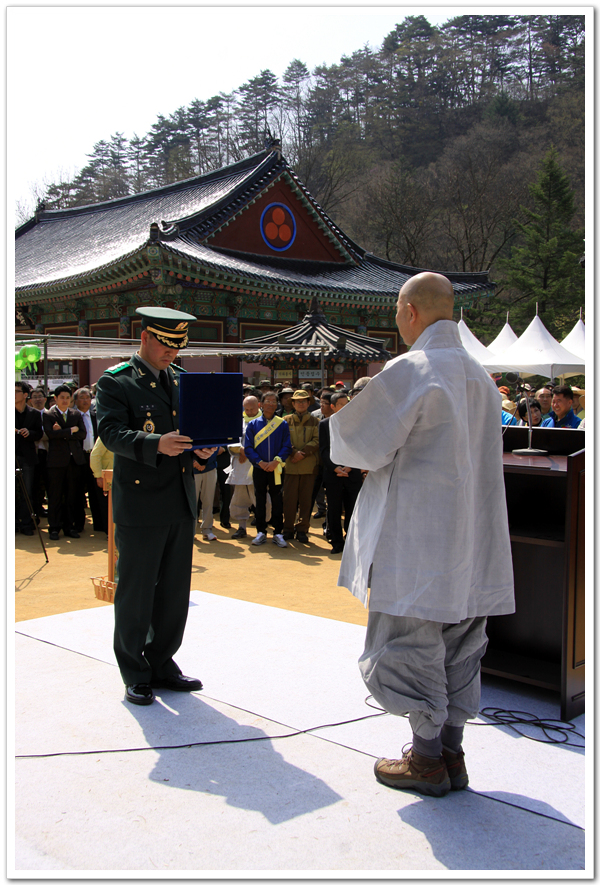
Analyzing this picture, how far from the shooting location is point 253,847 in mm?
1976

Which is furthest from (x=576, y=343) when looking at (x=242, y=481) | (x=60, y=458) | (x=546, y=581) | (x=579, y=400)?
(x=546, y=581)

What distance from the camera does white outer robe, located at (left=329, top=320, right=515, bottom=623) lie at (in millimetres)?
2191

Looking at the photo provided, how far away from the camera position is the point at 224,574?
6.34 m

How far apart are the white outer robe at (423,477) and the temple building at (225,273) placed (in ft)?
33.2

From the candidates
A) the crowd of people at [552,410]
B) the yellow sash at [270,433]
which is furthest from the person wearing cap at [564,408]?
the yellow sash at [270,433]

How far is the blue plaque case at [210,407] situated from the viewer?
2854mm

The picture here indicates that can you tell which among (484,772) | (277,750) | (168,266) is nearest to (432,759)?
(484,772)

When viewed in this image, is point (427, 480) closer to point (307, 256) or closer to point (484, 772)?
point (484, 772)

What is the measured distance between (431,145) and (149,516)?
43064 mm

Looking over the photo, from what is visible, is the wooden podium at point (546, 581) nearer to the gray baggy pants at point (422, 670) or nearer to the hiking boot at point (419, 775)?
the gray baggy pants at point (422, 670)

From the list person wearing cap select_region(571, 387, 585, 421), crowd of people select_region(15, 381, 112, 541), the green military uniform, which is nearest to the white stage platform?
the green military uniform

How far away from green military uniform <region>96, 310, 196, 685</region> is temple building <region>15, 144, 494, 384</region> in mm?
9411

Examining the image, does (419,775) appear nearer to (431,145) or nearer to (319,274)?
(319,274)

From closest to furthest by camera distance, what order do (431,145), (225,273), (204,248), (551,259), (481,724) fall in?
(481,724)
(225,273)
(204,248)
(551,259)
(431,145)
